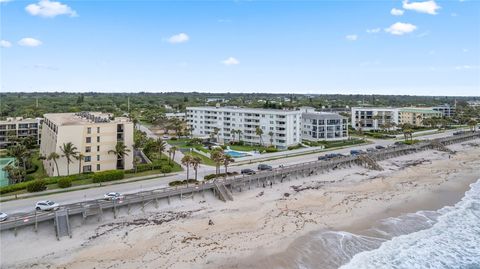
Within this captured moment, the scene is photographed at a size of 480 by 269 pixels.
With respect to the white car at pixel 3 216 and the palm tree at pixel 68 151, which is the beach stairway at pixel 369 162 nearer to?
the palm tree at pixel 68 151

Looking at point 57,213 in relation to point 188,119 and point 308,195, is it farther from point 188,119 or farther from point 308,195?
point 188,119

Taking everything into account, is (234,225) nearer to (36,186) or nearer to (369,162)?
(36,186)

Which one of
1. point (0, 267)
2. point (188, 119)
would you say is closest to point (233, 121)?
point (188, 119)

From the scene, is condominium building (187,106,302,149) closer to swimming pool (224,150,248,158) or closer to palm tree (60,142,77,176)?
swimming pool (224,150,248,158)

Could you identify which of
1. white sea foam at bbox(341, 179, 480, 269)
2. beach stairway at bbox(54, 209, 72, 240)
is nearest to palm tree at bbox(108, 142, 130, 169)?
beach stairway at bbox(54, 209, 72, 240)

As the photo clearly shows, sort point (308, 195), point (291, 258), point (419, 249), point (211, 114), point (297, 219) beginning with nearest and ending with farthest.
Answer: point (291, 258) → point (419, 249) → point (297, 219) → point (308, 195) → point (211, 114)

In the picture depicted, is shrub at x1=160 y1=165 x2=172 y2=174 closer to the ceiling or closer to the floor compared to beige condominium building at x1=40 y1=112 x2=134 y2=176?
closer to the floor

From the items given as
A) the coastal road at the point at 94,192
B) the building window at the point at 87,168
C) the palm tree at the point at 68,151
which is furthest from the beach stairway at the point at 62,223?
the building window at the point at 87,168
